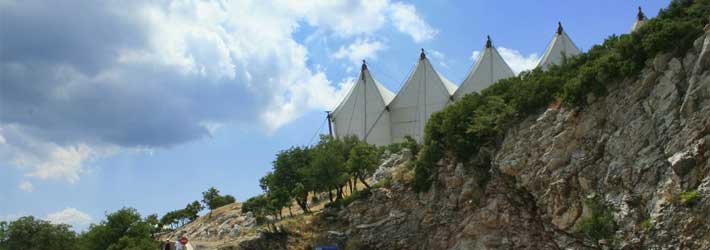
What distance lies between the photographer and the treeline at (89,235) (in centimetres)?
3803

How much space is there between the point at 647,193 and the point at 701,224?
243cm

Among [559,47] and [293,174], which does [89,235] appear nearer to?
[293,174]

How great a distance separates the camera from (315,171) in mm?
39562

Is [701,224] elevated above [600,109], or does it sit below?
below

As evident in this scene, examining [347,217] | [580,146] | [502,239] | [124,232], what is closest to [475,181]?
[502,239]

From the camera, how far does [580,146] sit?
25797 millimetres

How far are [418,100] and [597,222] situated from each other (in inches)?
1388

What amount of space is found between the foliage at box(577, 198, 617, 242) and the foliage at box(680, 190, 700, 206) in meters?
3.06

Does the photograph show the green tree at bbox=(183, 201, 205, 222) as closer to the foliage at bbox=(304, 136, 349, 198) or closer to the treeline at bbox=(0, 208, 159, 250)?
the treeline at bbox=(0, 208, 159, 250)

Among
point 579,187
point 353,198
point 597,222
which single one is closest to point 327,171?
point 353,198

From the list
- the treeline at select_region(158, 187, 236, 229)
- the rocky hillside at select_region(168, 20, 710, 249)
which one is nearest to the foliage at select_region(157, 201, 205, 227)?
the treeline at select_region(158, 187, 236, 229)

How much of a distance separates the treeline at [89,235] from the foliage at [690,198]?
2714 centimetres

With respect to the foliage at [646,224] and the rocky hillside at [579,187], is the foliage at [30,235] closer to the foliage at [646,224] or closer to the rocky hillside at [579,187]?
the rocky hillside at [579,187]

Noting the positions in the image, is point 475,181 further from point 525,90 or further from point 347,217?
point 347,217
